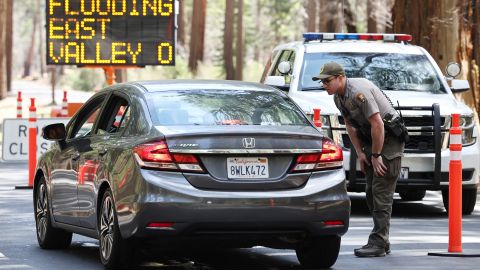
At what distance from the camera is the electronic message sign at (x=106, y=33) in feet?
83.6

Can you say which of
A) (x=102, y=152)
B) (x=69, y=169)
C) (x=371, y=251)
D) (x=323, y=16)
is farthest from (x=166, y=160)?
(x=323, y=16)

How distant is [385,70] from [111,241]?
23.6 feet

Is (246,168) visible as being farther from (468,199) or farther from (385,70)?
(385,70)

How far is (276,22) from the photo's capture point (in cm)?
10444

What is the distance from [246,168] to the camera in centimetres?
948

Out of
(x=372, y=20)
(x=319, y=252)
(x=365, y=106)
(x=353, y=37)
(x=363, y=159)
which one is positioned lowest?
(x=372, y=20)

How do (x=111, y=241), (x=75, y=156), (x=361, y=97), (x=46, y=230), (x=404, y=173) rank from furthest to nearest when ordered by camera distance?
(x=404, y=173)
(x=46, y=230)
(x=75, y=156)
(x=361, y=97)
(x=111, y=241)

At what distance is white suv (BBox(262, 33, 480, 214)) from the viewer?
1486 cm

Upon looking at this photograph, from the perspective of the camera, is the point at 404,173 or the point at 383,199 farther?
the point at 404,173

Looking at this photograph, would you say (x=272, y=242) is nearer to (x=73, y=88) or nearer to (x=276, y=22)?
(x=73, y=88)

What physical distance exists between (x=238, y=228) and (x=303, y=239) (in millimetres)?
633

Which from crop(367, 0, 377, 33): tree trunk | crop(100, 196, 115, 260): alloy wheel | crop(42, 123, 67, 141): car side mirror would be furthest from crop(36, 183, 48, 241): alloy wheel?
crop(367, 0, 377, 33): tree trunk

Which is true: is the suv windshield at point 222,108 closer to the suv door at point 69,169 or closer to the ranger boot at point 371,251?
the suv door at point 69,169

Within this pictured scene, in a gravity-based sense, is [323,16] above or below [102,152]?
below
